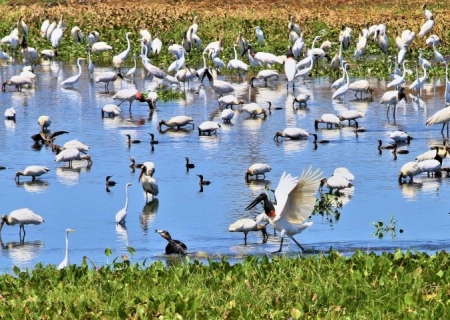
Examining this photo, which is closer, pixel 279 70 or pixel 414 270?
pixel 414 270

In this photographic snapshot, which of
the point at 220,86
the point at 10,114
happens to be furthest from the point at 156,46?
the point at 10,114

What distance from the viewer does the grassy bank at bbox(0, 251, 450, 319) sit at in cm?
902

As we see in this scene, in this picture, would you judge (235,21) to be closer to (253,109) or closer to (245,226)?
(253,109)

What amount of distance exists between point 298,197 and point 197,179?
534 centimetres

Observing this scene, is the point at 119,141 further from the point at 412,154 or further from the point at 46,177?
the point at 412,154

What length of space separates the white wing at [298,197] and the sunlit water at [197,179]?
0.60 meters

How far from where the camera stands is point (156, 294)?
9625 millimetres

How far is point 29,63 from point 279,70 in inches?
288

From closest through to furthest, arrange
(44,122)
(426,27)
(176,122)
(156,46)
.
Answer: (44,122) < (176,122) < (156,46) < (426,27)

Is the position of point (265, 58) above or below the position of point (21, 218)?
above

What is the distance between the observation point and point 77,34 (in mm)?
38250

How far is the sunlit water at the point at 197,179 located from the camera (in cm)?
1398

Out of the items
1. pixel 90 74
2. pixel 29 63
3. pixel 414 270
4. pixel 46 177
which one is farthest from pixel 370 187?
pixel 29 63

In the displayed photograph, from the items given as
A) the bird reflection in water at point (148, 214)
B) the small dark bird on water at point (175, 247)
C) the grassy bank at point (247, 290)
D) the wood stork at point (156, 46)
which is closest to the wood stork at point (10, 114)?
the bird reflection in water at point (148, 214)
